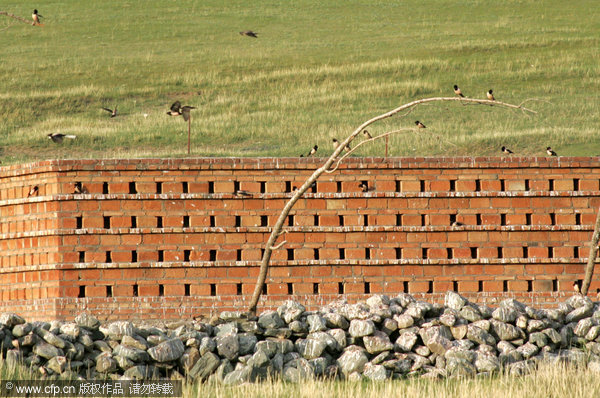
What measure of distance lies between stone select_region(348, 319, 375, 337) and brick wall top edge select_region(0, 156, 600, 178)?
192 inches

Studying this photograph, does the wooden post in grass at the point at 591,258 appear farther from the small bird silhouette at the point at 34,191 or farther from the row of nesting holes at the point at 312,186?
the small bird silhouette at the point at 34,191

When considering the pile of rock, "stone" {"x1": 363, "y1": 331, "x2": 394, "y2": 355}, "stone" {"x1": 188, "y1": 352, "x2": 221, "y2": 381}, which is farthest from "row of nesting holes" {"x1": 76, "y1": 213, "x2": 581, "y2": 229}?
"stone" {"x1": 188, "y1": 352, "x2": 221, "y2": 381}

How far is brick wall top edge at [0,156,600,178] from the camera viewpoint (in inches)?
763

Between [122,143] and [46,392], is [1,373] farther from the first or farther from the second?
[122,143]

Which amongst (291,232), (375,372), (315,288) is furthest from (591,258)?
(375,372)

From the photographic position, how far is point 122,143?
34156 millimetres

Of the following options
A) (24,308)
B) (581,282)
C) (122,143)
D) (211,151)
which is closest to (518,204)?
(581,282)

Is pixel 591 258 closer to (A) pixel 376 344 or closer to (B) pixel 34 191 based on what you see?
(A) pixel 376 344

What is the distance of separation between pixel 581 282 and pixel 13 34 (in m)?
43.3

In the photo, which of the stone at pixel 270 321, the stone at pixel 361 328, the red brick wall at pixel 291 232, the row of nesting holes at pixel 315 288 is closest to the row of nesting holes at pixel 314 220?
the red brick wall at pixel 291 232

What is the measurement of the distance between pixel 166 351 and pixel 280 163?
20.0ft

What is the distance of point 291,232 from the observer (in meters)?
19.6

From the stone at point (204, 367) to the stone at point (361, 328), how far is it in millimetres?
2006

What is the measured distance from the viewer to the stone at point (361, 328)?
15.0 meters
